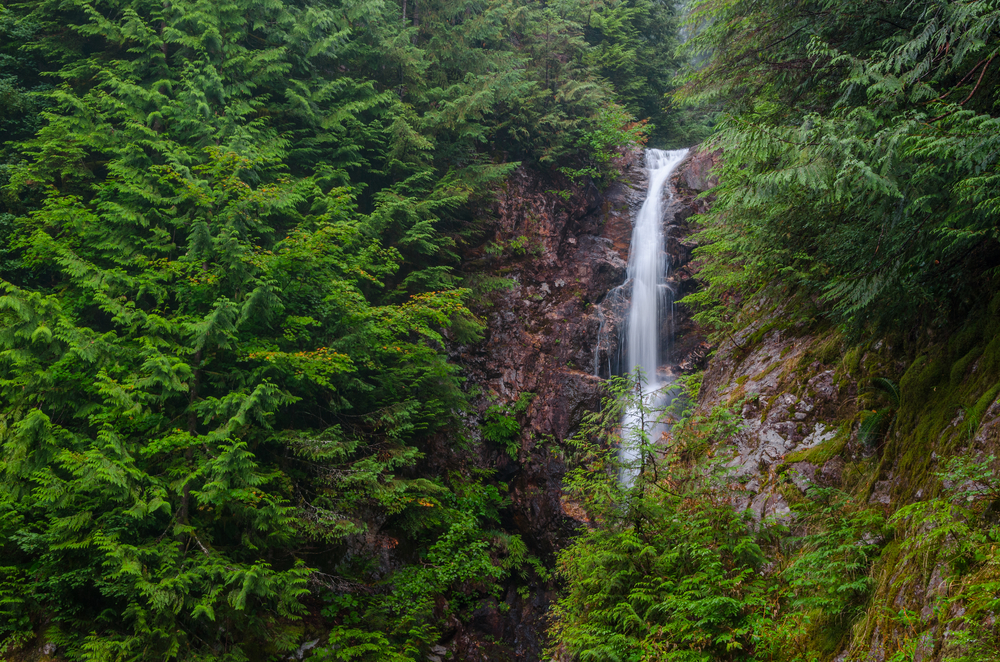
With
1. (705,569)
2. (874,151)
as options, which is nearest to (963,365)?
(874,151)

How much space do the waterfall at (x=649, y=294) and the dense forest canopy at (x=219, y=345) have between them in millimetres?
5130

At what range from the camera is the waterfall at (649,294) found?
551 inches

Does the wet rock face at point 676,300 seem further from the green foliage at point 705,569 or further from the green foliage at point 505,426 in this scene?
the green foliage at point 705,569

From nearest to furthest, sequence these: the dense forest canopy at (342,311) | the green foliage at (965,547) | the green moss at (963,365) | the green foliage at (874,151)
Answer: the green foliage at (965,547)
the green foliage at (874,151)
the dense forest canopy at (342,311)
the green moss at (963,365)

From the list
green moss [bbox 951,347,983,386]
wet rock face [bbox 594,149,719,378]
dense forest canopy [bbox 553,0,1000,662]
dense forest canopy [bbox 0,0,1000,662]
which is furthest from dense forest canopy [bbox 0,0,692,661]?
green moss [bbox 951,347,983,386]

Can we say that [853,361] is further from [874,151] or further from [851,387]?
[874,151]

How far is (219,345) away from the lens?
755cm

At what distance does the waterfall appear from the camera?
1400 cm

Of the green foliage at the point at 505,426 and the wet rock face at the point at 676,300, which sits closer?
the green foliage at the point at 505,426

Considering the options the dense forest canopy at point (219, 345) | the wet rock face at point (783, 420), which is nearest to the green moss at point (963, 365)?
the wet rock face at point (783, 420)

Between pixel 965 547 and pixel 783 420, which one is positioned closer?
pixel 965 547

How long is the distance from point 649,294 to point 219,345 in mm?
10983

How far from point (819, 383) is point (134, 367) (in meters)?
8.84

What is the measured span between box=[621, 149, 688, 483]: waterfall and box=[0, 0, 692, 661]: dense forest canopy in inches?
202
